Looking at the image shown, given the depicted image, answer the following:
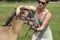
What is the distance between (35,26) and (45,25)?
247mm

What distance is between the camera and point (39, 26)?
24.2ft

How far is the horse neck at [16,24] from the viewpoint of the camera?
769cm

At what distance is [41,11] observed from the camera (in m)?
7.48

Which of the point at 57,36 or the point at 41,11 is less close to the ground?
the point at 41,11

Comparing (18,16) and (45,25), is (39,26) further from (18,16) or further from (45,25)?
(18,16)

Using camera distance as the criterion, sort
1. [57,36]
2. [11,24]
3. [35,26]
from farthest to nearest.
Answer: [57,36]
[11,24]
[35,26]

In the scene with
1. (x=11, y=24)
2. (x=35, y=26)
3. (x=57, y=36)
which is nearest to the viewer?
(x=35, y=26)

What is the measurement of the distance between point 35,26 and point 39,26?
108mm

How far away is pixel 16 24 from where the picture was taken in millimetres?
7801

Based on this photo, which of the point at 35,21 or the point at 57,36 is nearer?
the point at 35,21

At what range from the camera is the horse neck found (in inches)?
303

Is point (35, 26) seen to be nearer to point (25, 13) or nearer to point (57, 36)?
point (25, 13)

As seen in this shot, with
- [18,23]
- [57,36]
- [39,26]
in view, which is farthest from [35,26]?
[57,36]

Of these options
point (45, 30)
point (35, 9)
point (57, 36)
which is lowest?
point (57, 36)
